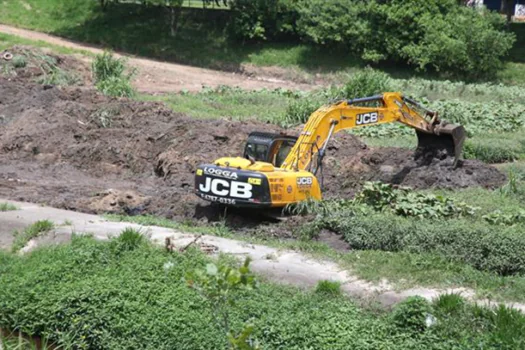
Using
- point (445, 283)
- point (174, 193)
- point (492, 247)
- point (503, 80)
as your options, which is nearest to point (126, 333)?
point (445, 283)

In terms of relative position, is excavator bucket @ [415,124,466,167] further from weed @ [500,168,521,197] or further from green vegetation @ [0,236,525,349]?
green vegetation @ [0,236,525,349]

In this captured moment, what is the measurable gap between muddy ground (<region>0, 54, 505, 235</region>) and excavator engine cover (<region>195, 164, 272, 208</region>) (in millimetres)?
898

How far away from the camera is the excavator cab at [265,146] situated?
16.6m

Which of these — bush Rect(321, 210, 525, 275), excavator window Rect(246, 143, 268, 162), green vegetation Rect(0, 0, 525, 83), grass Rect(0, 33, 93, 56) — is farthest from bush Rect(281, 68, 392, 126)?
grass Rect(0, 33, 93, 56)

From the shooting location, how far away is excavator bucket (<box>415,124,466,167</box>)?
19.1 m

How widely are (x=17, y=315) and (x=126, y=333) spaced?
1.68m

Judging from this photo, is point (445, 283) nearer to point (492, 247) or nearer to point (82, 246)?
point (492, 247)

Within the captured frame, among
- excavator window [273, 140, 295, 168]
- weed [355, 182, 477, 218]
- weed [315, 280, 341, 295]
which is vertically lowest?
weed [315, 280, 341, 295]

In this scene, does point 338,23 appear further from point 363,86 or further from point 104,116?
point 104,116

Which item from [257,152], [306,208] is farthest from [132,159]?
[306,208]

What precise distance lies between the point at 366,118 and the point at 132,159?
658 cm

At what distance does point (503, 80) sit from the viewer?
132 feet

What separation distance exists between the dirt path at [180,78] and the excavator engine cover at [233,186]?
60.8 feet

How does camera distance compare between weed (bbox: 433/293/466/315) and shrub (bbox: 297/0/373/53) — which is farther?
shrub (bbox: 297/0/373/53)
